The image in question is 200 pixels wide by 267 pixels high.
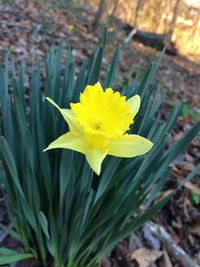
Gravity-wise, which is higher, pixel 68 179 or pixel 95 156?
pixel 95 156

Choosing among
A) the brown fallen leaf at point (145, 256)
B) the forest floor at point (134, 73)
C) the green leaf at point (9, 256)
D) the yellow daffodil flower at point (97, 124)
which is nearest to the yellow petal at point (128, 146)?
the yellow daffodil flower at point (97, 124)

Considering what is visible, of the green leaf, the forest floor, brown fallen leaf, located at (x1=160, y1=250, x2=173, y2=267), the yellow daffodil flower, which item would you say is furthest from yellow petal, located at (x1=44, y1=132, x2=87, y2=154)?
brown fallen leaf, located at (x1=160, y1=250, x2=173, y2=267)

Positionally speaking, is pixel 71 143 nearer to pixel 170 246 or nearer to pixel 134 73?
pixel 170 246

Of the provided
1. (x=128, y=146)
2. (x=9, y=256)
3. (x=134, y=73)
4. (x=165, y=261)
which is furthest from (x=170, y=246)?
(x=134, y=73)

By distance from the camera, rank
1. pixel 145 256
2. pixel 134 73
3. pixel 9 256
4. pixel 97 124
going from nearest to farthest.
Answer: pixel 97 124 < pixel 9 256 < pixel 145 256 < pixel 134 73

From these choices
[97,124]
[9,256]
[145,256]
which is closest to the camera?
[97,124]

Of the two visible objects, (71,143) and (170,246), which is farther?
(170,246)

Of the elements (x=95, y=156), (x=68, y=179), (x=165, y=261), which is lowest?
(x=165, y=261)

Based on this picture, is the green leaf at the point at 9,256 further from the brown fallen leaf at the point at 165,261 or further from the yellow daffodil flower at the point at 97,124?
the brown fallen leaf at the point at 165,261
